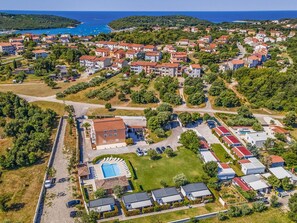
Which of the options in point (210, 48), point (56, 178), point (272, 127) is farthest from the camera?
point (210, 48)

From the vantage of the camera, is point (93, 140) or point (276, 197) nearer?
point (276, 197)

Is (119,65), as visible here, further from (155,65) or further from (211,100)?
(211,100)

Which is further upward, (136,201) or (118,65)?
(118,65)

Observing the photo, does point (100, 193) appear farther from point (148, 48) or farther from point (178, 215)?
point (148, 48)

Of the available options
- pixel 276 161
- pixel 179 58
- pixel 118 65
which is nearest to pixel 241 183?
pixel 276 161

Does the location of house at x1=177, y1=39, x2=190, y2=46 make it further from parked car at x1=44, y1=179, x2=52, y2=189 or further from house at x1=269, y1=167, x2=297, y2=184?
parked car at x1=44, y1=179, x2=52, y2=189

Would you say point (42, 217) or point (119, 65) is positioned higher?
point (119, 65)

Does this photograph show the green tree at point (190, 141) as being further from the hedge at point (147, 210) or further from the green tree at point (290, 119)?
the green tree at point (290, 119)

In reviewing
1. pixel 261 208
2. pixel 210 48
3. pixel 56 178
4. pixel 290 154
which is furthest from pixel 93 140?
pixel 210 48
